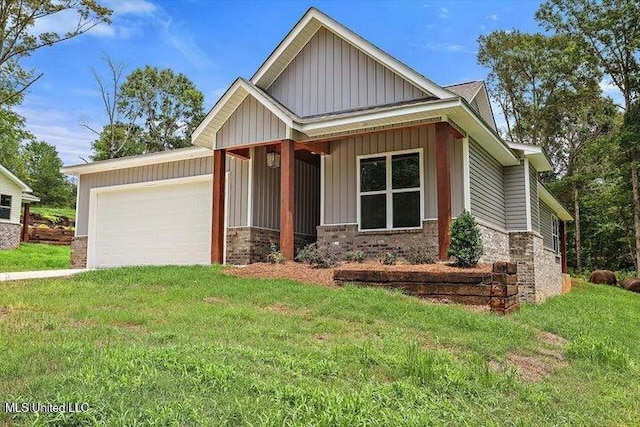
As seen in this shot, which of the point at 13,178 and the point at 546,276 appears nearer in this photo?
the point at 546,276

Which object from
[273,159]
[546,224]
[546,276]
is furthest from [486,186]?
[546,224]

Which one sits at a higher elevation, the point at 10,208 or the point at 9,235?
the point at 10,208

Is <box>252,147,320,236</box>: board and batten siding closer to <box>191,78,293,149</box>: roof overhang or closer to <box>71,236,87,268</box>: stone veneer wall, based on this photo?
<box>191,78,293,149</box>: roof overhang

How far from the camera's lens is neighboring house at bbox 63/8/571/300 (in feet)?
36.2

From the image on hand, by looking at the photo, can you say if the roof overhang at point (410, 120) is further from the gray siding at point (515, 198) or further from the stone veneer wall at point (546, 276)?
the stone veneer wall at point (546, 276)

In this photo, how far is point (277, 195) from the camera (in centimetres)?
1364

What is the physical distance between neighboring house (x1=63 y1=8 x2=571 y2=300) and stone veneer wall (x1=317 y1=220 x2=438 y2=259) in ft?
0.08

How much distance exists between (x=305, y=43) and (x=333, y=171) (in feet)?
11.4

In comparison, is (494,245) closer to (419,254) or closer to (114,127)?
(419,254)

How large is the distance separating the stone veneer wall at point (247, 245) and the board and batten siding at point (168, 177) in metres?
0.32

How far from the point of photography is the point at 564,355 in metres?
5.78

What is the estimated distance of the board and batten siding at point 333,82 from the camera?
1155 centimetres

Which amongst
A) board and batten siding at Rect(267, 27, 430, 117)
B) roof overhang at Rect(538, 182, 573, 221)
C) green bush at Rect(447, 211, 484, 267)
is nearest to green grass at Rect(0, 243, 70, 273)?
board and batten siding at Rect(267, 27, 430, 117)

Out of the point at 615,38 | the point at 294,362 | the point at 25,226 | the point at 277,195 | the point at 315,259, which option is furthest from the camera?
the point at 25,226
